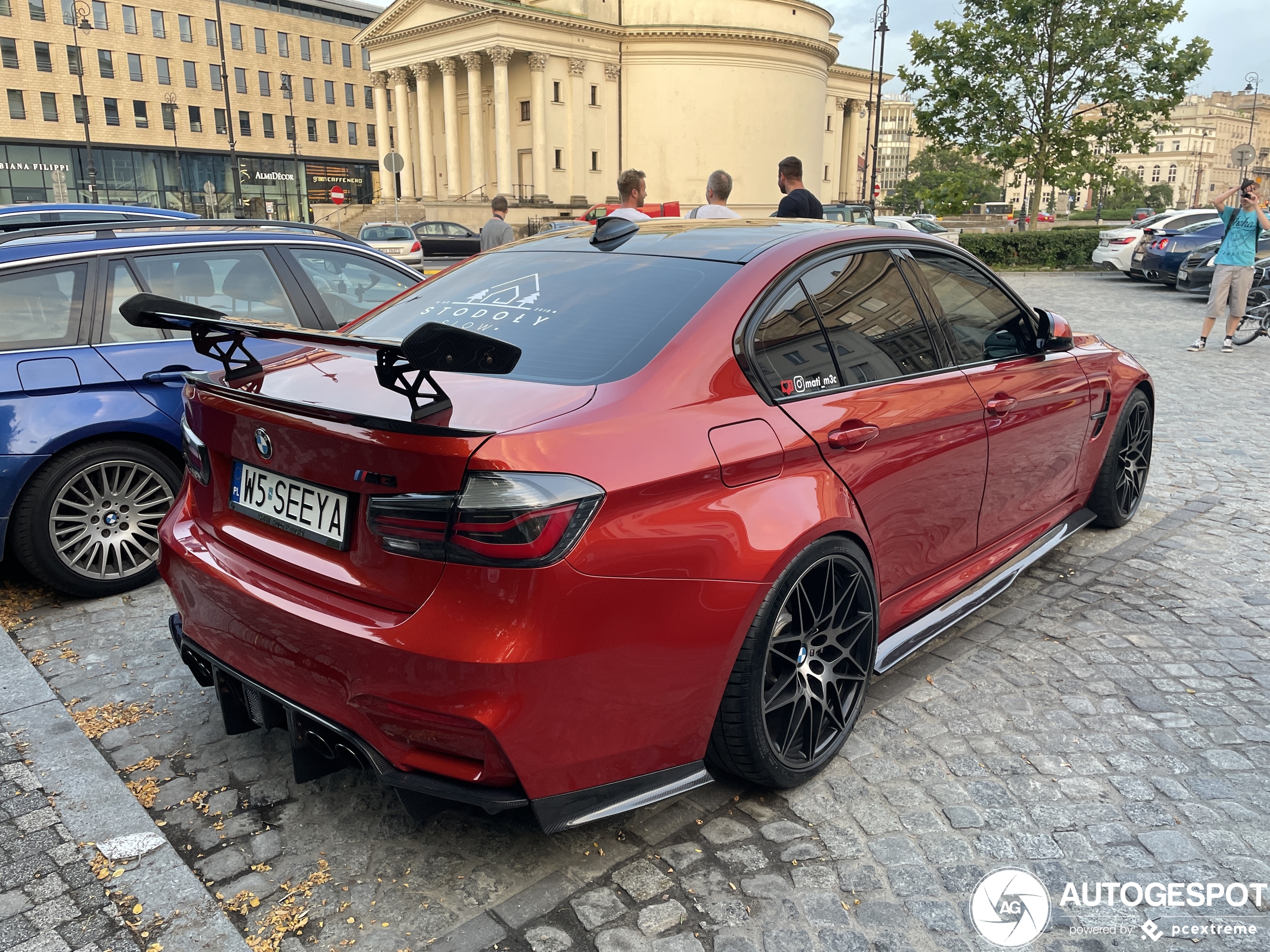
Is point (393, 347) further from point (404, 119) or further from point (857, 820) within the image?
point (404, 119)

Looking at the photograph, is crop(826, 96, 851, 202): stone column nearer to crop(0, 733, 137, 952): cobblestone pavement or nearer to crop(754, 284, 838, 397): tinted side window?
crop(754, 284, 838, 397): tinted side window

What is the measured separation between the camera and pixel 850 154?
8738cm

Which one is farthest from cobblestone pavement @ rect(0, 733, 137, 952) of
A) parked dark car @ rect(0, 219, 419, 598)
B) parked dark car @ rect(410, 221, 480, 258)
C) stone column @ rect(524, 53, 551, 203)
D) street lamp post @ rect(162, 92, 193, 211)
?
street lamp post @ rect(162, 92, 193, 211)

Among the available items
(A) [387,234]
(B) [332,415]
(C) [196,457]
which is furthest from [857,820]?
(A) [387,234]

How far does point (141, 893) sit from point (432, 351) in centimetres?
168

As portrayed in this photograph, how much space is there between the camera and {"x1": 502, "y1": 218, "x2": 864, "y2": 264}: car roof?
10.4 ft

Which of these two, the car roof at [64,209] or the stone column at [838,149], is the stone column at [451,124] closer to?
the stone column at [838,149]

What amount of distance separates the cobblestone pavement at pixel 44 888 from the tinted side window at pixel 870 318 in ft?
8.48

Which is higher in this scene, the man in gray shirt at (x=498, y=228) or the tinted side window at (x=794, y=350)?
the man in gray shirt at (x=498, y=228)

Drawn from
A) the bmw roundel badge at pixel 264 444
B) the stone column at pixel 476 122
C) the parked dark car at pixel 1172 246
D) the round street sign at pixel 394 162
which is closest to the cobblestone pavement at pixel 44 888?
the bmw roundel badge at pixel 264 444

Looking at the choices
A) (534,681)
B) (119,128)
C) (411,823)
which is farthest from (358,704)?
(119,128)

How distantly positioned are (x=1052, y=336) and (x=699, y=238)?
1874mm

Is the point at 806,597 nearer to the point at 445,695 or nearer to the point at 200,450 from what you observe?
the point at 445,695

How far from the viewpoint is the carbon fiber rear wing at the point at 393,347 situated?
6.63 feet
